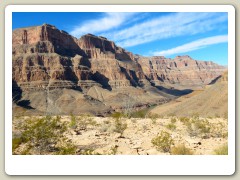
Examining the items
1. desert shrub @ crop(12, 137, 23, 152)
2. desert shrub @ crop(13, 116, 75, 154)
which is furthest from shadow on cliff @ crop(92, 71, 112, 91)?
desert shrub @ crop(12, 137, 23, 152)

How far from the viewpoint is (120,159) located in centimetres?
985

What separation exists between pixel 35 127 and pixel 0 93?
2.35 meters

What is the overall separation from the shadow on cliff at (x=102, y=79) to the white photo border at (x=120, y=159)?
118 metres

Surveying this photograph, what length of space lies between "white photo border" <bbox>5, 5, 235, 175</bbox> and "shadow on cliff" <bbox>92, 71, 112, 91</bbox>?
4654 inches

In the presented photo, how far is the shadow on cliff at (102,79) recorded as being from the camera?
427 ft

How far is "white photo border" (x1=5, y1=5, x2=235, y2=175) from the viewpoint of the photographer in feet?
30.9

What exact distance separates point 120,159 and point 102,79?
415 feet

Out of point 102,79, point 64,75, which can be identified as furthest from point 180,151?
point 102,79

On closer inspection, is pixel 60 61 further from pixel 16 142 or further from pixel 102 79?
pixel 16 142

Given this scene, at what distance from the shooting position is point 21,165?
9.77m

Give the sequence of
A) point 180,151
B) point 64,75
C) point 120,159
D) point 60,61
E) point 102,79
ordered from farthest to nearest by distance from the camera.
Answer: point 102,79, point 60,61, point 64,75, point 180,151, point 120,159

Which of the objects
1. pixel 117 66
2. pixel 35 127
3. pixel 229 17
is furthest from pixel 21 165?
pixel 117 66

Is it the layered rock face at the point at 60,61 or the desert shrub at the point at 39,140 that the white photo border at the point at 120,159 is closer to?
the desert shrub at the point at 39,140

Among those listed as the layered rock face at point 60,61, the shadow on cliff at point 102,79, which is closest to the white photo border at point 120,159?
the layered rock face at point 60,61
